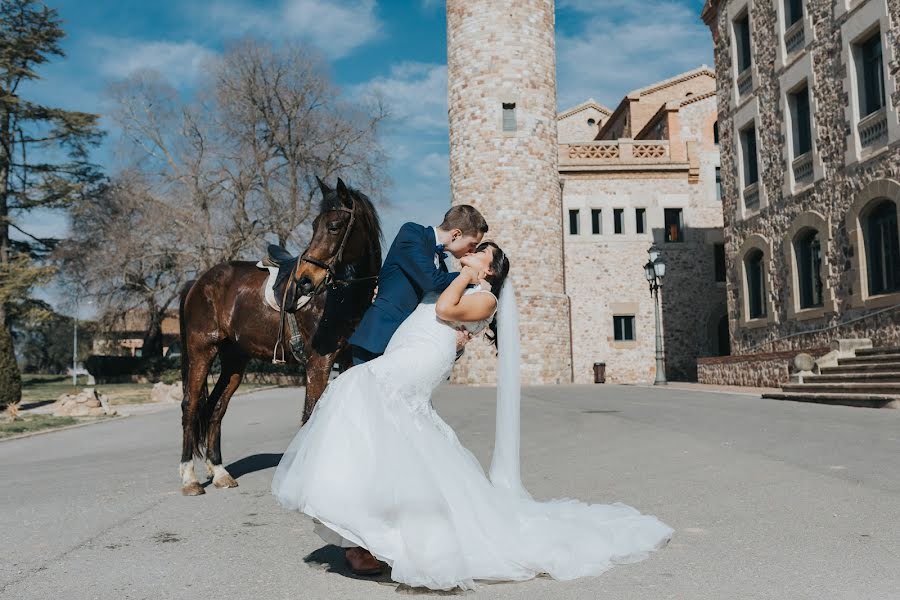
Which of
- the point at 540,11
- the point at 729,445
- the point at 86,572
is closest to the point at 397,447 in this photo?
the point at 86,572

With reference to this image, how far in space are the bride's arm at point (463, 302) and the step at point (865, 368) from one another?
1330 centimetres

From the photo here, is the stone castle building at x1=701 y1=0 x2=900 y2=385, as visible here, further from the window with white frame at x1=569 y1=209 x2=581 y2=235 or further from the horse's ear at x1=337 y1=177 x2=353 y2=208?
the horse's ear at x1=337 y1=177 x2=353 y2=208

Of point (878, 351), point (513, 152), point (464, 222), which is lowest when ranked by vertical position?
point (878, 351)

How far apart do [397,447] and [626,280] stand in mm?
31437

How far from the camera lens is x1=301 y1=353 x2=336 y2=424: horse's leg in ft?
17.4

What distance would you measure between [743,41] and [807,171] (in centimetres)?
637

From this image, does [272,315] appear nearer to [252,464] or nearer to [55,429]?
[252,464]

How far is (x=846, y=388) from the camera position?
14453 millimetres

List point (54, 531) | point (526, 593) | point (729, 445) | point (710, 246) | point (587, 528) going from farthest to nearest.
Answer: point (710, 246) < point (729, 445) < point (54, 531) < point (587, 528) < point (526, 593)

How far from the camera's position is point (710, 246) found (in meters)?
A: 34.2

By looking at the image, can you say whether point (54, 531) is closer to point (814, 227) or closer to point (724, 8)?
point (814, 227)

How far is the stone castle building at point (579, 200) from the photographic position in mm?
29094

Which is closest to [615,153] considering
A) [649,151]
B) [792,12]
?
[649,151]

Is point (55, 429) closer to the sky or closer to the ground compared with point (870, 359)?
closer to the ground
